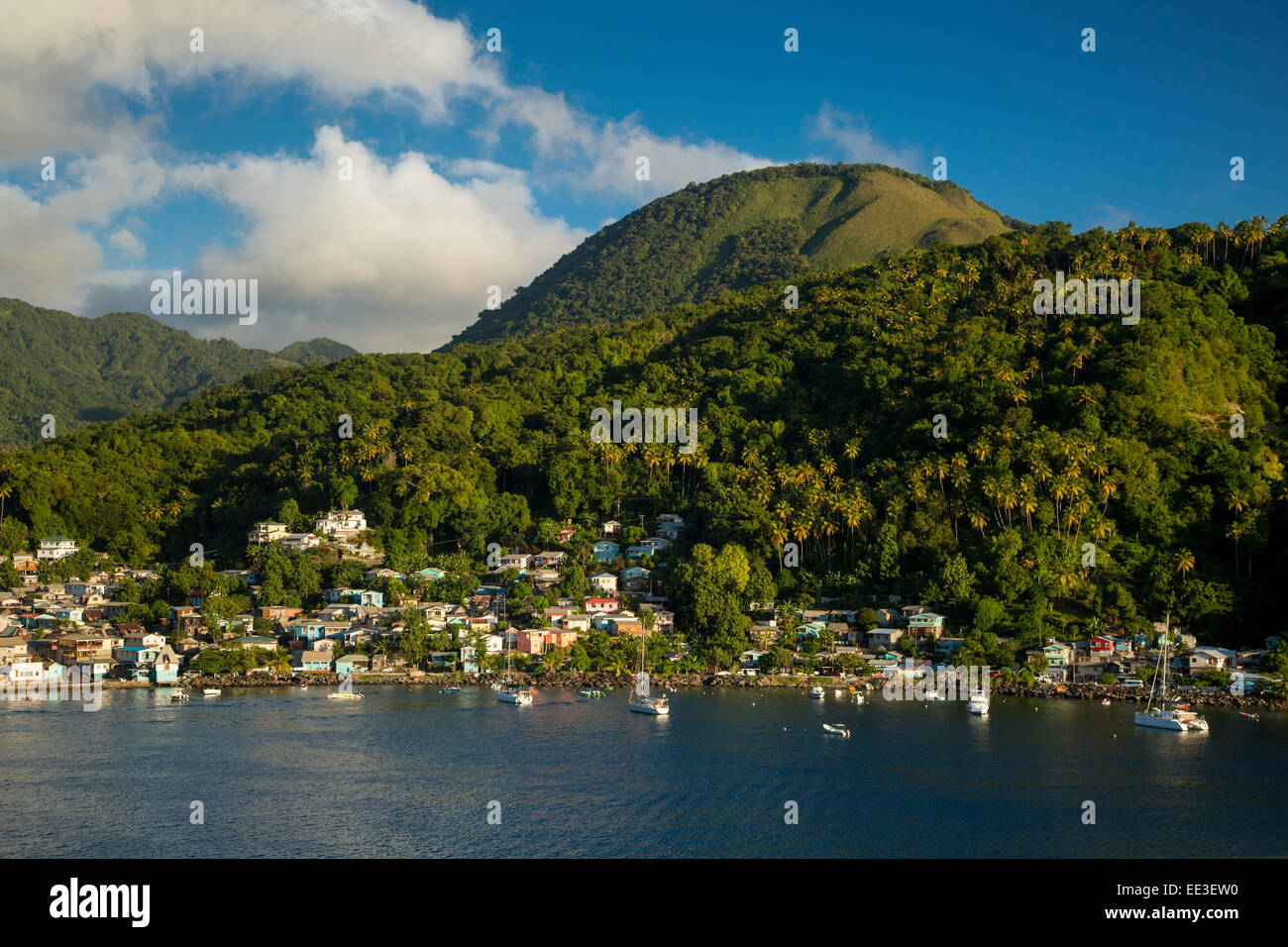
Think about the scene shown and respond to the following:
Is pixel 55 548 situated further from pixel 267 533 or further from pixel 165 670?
pixel 165 670

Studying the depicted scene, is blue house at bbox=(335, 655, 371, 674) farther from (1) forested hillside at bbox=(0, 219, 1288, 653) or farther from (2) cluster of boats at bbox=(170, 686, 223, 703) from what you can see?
(1) forested hillside at bbox=(0, 219, 1288, 653)

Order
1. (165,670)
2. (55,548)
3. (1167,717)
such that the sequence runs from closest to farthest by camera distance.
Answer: (1167,717) < (165,670) < (55,548)

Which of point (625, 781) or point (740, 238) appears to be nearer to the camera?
point (625, 781)

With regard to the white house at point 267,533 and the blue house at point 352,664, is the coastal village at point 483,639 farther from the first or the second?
the white house at point 267,533

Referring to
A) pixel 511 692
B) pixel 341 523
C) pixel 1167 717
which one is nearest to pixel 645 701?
pixel 511 692

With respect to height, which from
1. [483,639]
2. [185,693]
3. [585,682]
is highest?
[483,639]

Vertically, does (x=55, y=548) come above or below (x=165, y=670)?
above
